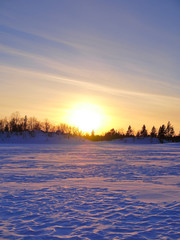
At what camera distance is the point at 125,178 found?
11.7m

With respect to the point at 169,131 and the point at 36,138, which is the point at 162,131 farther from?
the point at 36,138

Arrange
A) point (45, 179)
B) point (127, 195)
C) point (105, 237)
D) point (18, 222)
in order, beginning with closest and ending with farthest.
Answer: point (105, 237)
point (18, 222)
point (127, 195)
point (45, 179)

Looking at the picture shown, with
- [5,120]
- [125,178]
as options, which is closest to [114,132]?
[5,120]

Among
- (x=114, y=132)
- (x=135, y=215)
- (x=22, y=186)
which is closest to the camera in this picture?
(x=135, y=215)

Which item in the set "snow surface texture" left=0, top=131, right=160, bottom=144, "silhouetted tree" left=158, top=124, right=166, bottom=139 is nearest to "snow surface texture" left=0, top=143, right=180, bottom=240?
"snow surface texture" left=0, top=131, right=160, bottom=144

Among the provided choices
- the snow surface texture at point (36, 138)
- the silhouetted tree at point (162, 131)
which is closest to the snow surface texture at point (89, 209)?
the snow surface texture at point (36, 138)

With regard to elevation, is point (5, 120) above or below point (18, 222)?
above

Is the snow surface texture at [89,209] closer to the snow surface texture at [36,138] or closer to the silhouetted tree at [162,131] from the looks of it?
the snow surface texture at [36,138]

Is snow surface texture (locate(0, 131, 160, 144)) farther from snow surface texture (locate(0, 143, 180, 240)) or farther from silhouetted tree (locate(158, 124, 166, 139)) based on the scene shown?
snow surface texture (locate(0, 143, 180, 240))

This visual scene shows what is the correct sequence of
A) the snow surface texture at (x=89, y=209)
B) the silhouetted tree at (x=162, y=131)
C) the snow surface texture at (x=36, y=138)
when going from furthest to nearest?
the silhouetted tree at (x=162, y=131) < the snow surface texture at (x=36, y=138) < the snow surface texture at (x=89, y=209)

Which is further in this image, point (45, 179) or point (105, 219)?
point (45, 179)

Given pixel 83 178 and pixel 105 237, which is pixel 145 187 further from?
pixel 105 237

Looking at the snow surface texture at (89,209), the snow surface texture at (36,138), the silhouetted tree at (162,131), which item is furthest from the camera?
the silhouetted tree at (162,131)

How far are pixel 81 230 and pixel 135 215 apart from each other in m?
1.77
